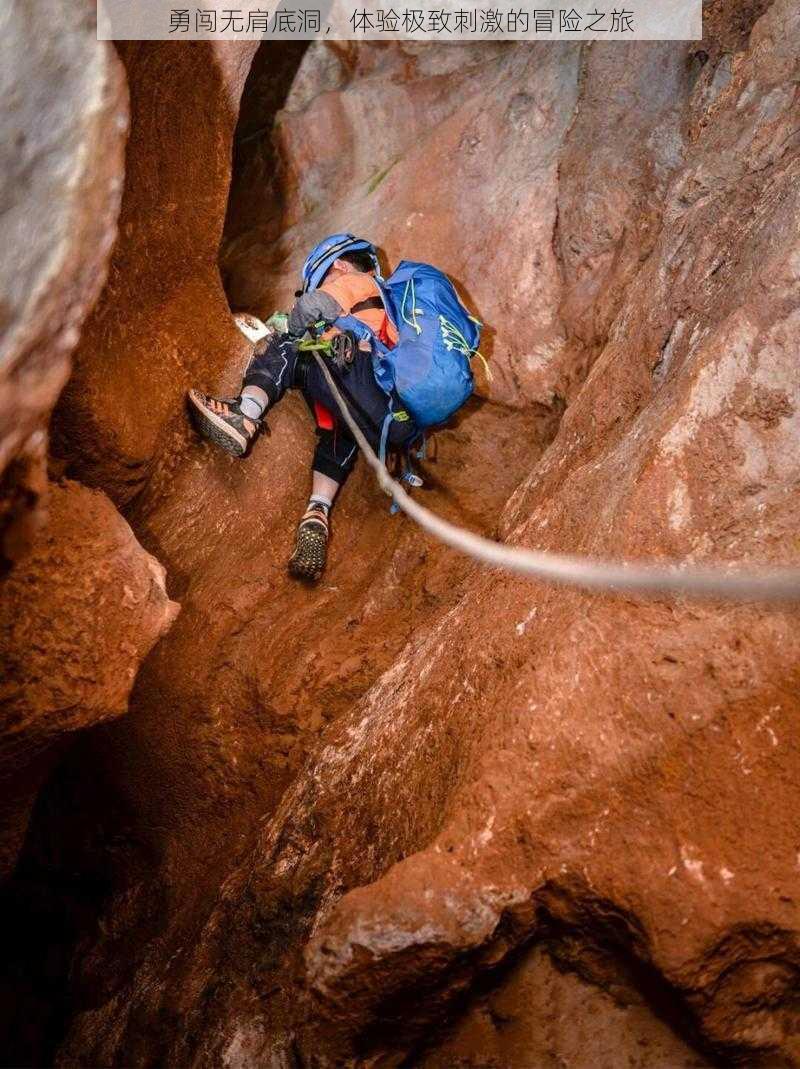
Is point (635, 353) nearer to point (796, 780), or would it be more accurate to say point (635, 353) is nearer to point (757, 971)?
point (796, 780)

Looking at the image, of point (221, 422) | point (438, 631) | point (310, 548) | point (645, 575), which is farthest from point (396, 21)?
point (645, 575)

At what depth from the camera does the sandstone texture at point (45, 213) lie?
1892 millimetres

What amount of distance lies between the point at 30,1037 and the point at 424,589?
2.82m

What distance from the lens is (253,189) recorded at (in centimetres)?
548

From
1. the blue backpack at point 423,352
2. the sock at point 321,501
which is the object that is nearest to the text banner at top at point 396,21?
the blue backpack at point 423,352

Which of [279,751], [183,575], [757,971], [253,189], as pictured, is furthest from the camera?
[253,189]

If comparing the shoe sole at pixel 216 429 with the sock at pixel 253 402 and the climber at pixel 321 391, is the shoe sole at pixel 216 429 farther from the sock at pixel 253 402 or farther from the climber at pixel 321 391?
the sock at pixel 253 402

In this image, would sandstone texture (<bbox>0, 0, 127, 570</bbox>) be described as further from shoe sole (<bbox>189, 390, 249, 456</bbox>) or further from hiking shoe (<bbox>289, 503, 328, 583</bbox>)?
hiking shoe (<bbox>289, 503, 328, 583</bbox>)

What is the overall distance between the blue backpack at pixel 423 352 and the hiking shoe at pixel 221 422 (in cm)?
65

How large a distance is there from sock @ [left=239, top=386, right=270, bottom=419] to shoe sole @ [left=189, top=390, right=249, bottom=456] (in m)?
0.15

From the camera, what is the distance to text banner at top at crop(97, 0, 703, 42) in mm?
2879

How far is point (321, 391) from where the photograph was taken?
3705mm

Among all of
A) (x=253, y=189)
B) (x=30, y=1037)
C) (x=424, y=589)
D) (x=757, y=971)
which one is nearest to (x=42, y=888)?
(x=30, y=1037)

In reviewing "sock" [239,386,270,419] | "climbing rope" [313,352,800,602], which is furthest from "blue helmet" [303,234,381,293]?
"climbing rope" [313,352,800,602]
